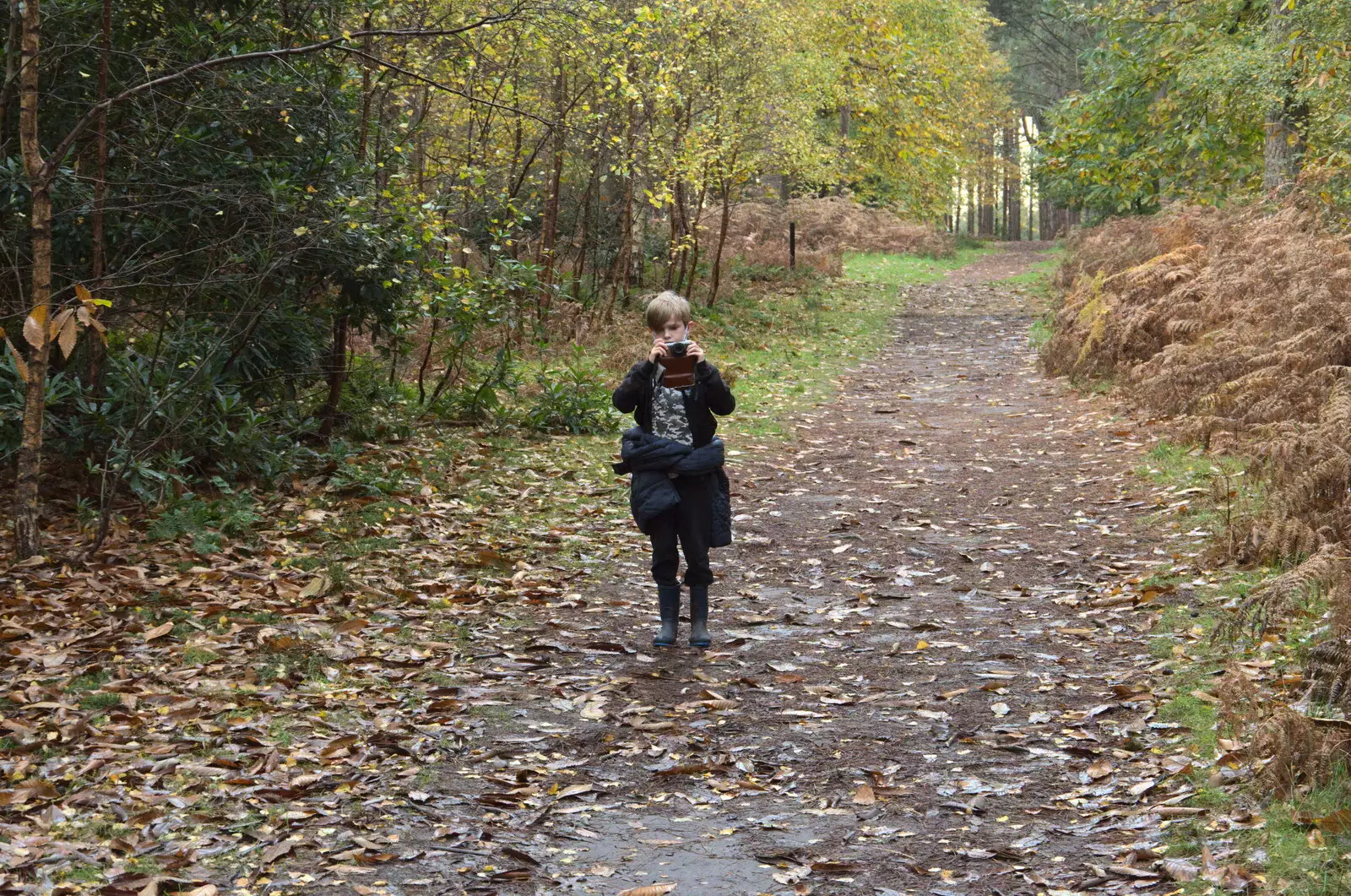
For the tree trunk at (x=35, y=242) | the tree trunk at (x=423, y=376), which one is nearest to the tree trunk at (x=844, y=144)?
the tree trunk at (x=423, y=376)

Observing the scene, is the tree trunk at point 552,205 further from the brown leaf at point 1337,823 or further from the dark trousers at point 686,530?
the brown leaf at point 1337,823

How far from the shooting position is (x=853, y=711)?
225 inches

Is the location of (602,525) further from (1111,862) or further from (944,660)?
(1111,862)

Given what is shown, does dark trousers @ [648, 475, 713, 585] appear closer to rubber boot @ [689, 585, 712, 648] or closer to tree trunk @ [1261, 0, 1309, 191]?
rubber boot @ [689, 585, 712, 648]

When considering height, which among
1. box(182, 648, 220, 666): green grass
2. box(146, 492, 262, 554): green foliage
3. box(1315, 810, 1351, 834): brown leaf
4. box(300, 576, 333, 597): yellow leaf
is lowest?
box(1315, 810, 1351, 834): brown leaf

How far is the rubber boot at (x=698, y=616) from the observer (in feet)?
21.9

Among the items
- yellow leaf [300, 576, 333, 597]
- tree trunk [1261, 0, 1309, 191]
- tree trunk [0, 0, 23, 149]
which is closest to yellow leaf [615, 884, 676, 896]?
yellow leaf [300, 576, 333, 597]

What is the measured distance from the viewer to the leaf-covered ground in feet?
13.7

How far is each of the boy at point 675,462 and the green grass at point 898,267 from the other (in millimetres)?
23011

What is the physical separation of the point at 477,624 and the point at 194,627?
5.19ft

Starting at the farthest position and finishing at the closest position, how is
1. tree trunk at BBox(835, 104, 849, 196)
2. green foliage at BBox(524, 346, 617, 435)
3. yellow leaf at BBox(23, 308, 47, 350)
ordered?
tree trunk at BBox(835, 104, 849, 196) < green foliage at BBox(524, 346, 617, 435) < yellow leaf at BBox(23, 308, 47, 350)

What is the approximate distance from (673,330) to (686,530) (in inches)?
44.4

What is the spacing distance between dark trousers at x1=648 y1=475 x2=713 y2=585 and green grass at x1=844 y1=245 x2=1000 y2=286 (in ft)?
75.6

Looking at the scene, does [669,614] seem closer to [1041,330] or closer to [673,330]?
[673,330]
